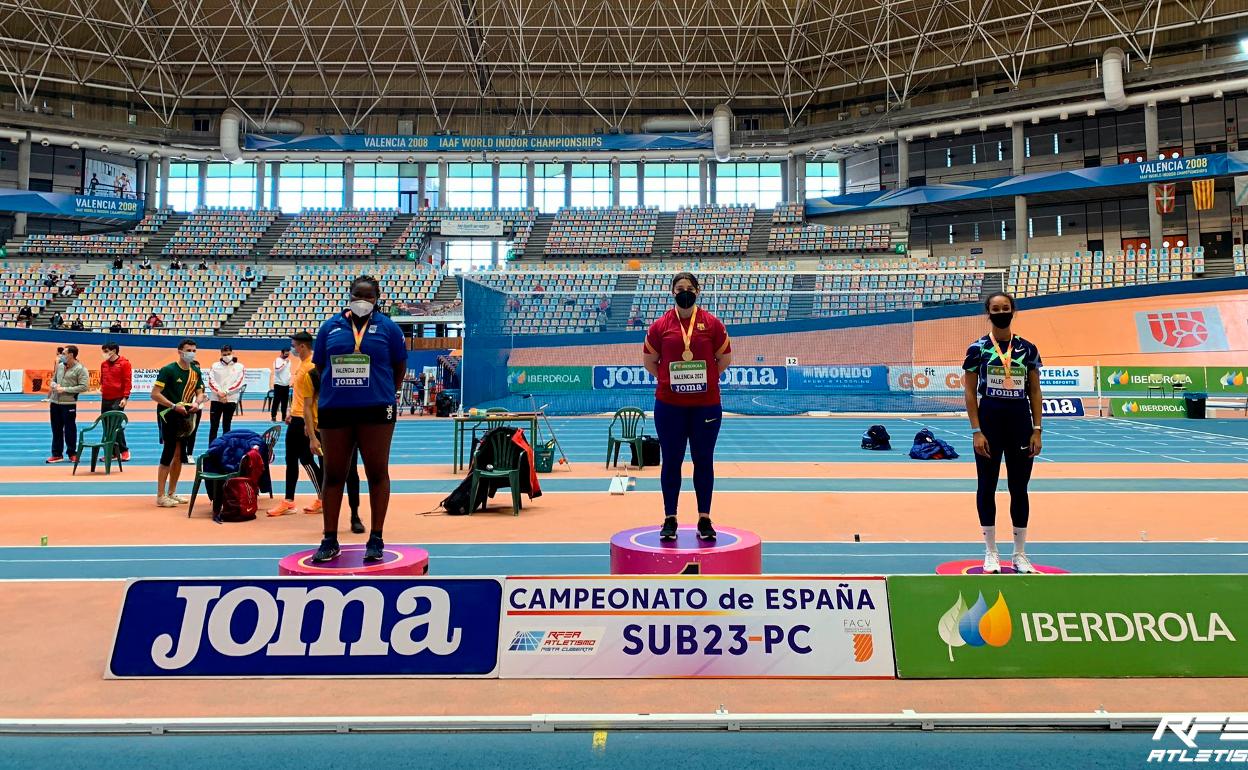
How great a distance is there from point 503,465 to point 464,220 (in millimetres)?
37047

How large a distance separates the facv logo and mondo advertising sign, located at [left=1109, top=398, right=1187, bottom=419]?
861 inches

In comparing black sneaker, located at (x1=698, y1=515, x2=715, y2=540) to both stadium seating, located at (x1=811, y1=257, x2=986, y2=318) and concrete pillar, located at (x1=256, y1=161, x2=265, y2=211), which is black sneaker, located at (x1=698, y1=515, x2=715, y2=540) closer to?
stadium seating, located at (x1=811, y1=257, x2=986, y2=318)

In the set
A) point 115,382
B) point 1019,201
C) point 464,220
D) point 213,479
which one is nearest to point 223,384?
point 115,382

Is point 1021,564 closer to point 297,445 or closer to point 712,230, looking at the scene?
point 297,445

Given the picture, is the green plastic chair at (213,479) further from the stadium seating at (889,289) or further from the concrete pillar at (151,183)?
the concrete pillar at (151,183)

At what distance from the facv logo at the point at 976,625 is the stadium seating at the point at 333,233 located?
138ft

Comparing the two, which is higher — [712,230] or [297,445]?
[712,230]

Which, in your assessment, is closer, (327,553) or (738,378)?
(327,553)

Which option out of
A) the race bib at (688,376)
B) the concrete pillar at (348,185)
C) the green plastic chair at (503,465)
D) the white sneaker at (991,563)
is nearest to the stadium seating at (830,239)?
the concrete pillar at (348,185)

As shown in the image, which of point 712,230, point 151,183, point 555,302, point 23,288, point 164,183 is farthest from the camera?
point 164,183

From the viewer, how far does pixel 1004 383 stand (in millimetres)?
4742

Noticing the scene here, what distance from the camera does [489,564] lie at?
5676 mm

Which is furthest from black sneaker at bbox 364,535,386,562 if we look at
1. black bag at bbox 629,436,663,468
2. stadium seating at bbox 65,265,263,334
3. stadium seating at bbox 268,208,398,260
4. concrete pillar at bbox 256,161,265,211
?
concrete pillar at bbox 256,161,265,211

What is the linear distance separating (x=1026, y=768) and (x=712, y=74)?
46725 millimetres
